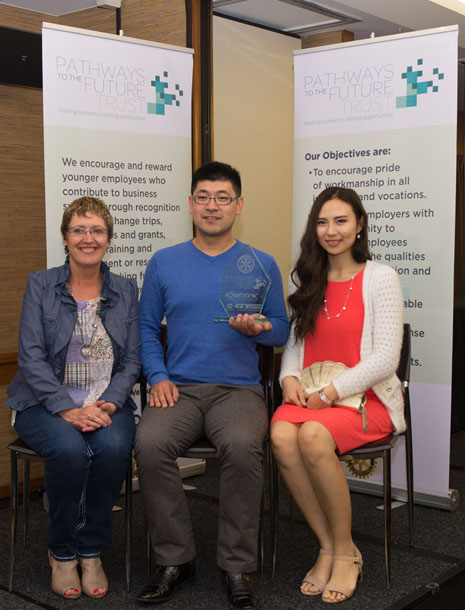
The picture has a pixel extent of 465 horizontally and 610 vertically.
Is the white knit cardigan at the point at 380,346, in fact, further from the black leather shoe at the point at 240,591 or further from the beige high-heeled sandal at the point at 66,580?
the beige high-heeled sandal at the point at 66,580

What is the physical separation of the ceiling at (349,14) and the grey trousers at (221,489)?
3031 millimetres

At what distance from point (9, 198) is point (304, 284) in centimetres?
157

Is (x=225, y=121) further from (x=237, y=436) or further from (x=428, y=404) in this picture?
(x=237, y=436)

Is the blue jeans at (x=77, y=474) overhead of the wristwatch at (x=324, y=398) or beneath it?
beneath

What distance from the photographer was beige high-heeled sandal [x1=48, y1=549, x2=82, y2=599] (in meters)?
2.59

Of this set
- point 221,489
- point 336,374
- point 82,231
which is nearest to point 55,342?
point 82,231

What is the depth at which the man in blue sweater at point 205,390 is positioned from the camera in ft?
8.29

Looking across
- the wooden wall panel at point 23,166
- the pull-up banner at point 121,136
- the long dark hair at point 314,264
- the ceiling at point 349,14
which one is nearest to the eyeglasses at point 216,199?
the long dark hair at point 314,264

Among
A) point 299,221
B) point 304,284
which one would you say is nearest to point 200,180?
point 304,284

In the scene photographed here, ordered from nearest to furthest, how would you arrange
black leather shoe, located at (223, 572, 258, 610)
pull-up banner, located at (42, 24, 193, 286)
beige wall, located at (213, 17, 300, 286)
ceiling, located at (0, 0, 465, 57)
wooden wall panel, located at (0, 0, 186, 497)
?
black leather shoe, located at (223, 572, 258, 610) → pull-up banner, located at (42, 24, 193, 286) → wooden wall panel, located at (0, 0, 186, 497) → ceiling, located at (0, 0, 465, 57) → beige wall, located at (213, 17, 300, 286)

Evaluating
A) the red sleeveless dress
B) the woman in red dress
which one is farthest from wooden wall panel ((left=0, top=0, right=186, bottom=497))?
the red sleeveless dress

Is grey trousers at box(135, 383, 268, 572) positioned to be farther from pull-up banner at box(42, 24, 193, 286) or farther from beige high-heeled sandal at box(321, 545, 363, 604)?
pull-up banner at box(42, 24, 193, 286)

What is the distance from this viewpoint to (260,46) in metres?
5.25

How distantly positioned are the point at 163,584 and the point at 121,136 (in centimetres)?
192
